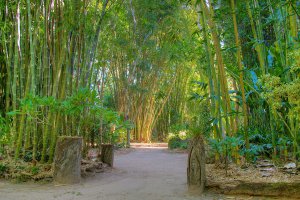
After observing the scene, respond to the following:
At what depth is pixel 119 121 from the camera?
4121 millimetres

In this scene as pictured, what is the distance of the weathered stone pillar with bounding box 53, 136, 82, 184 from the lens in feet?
12.2

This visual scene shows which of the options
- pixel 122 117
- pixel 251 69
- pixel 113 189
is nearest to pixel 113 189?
pixel 113 189

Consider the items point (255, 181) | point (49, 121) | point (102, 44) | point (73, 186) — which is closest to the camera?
point (255, 181)

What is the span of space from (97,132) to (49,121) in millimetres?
1393

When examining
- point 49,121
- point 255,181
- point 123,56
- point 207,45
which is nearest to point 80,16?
point 49,121

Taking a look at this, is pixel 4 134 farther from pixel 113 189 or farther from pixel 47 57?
pixel 113 189

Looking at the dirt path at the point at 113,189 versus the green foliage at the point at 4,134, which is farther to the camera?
the green foliage at the point at 4,134

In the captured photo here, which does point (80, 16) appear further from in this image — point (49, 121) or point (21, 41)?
point (49, 121)

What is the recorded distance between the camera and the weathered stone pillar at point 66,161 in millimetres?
3717

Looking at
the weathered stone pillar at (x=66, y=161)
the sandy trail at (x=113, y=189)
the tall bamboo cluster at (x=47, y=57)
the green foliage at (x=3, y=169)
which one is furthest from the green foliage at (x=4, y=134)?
the weathered stone pillar at (x=66, y=161)

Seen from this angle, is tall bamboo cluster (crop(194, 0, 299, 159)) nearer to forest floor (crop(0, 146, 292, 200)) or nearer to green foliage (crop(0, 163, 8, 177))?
forest floor (crop(0, 146, 292, 200))

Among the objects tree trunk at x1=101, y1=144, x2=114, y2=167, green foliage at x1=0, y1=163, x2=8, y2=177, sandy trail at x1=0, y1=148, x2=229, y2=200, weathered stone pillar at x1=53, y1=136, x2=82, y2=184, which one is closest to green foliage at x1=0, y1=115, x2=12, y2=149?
green foliage at x1=0, y1=163, x2=8, y2=177

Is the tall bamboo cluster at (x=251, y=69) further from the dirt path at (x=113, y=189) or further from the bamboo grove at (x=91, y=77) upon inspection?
the dirt path at (x=113, y=189)

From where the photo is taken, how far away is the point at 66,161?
373 cm
